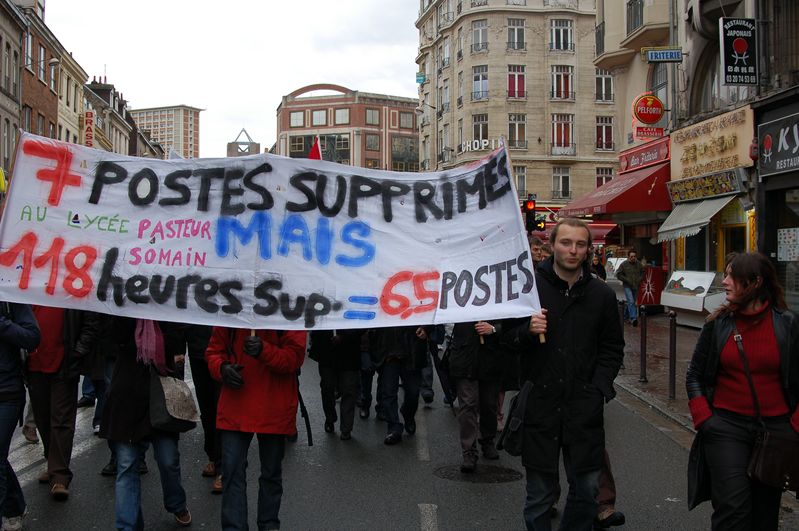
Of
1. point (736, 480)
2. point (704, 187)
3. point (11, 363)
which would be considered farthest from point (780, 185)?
point (11, 363)

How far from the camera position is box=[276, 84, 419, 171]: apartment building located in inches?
3979

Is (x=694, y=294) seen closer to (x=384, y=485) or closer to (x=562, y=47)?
(x=384, y=485)

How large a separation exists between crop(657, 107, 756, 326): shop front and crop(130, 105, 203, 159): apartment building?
171m

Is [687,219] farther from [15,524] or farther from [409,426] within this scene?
[15,524]

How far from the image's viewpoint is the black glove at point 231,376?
4.36 metres

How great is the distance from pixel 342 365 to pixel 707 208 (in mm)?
12743

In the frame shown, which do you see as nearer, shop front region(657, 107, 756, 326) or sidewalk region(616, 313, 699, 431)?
sidewalk region(616, 313, 699, 431)

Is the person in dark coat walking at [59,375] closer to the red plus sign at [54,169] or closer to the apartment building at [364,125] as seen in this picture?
the red plus sign at [54,169]

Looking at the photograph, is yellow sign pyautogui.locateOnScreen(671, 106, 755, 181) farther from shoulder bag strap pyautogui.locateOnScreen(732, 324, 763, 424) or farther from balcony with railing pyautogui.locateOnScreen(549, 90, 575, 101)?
balcony with railing pyautogui.locateOnScreen(549, 90, 575, 101)

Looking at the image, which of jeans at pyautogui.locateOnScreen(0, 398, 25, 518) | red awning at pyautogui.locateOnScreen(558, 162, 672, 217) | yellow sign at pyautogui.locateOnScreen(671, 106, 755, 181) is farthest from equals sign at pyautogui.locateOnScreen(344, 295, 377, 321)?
red awning at pyautogui.locateOnScreen(558, 162, 672, 217)

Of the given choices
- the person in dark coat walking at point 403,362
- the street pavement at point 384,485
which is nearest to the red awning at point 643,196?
the street pavement at point 384,485

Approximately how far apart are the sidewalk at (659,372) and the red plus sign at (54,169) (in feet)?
22.2

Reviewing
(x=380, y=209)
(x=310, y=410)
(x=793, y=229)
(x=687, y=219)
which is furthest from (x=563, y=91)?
(x=380, y=209)

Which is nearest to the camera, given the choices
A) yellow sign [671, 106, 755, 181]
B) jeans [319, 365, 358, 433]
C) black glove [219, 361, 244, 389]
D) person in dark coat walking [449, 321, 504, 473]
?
black glove [219, 361, 244, 389]
